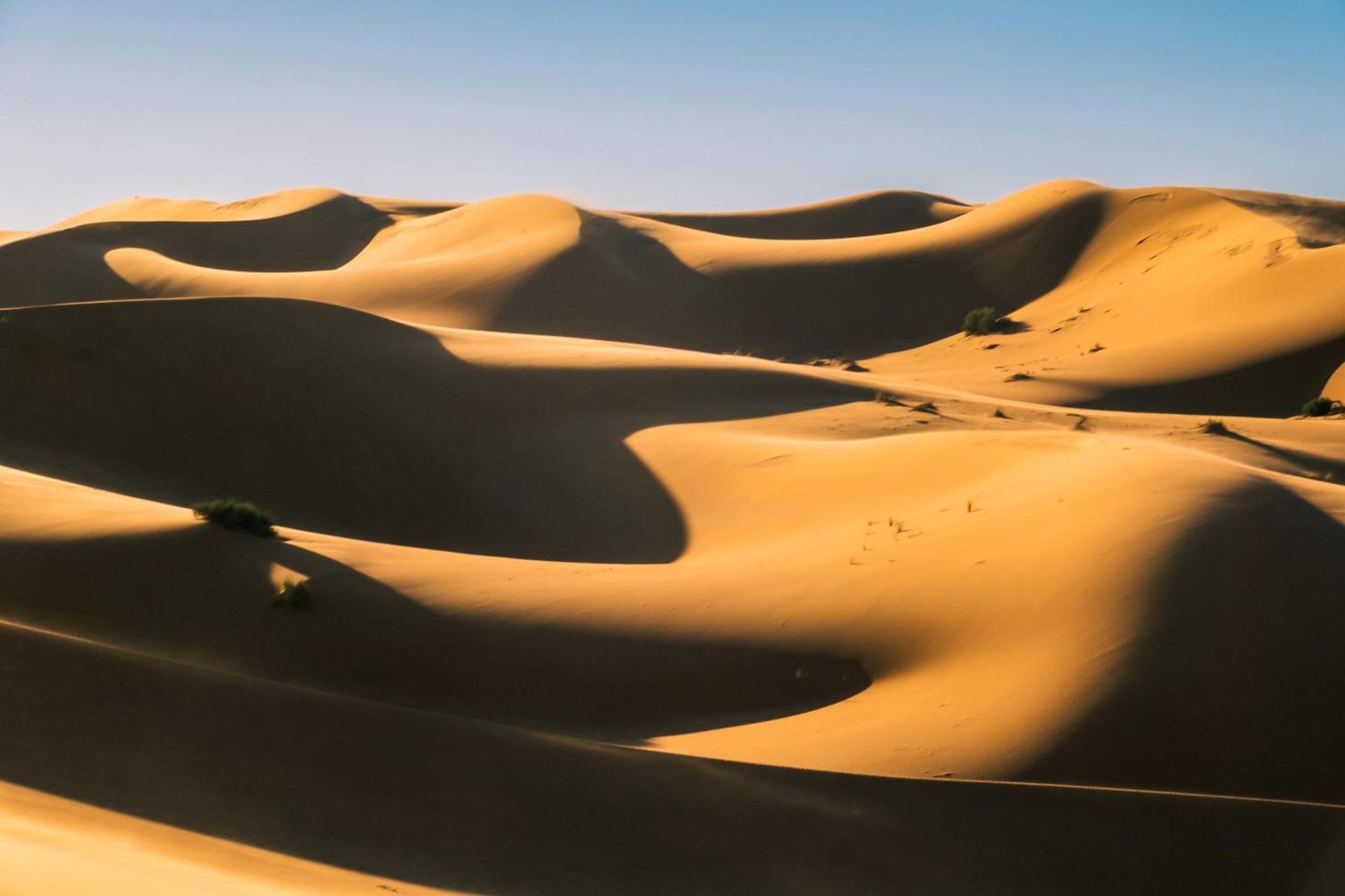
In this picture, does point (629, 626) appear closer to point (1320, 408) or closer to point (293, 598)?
point (293, 598)

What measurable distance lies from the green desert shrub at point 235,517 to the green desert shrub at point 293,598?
163 cm

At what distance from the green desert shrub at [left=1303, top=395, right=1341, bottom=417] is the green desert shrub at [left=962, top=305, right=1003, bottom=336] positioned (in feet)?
40.8

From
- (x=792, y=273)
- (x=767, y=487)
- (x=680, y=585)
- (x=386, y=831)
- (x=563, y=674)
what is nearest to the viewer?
(x=386, y=831)

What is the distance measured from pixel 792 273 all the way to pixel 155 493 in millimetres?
31356

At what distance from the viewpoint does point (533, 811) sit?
7.51m

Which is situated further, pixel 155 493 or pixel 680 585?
pixel 155 493

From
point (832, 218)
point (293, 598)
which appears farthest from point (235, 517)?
point (832, 218)

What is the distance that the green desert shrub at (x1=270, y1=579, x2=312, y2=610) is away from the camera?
1145 cm

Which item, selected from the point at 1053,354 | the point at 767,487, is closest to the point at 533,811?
the point at 767,487

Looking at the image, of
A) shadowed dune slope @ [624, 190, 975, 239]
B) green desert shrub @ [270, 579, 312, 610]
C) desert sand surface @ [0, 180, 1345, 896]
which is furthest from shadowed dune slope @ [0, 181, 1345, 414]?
green desert shrub @ [270, 579, 312, 610]

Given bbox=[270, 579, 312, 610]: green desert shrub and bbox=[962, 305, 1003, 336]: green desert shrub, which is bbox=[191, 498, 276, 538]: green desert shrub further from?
bbox=[962, 305, 1003, 336]: green desert shrub

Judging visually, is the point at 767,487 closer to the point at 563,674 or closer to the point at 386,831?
the point at 563,674

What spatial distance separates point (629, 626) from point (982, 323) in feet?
97.7

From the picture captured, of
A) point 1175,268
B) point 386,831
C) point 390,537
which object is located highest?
point 1175,268
